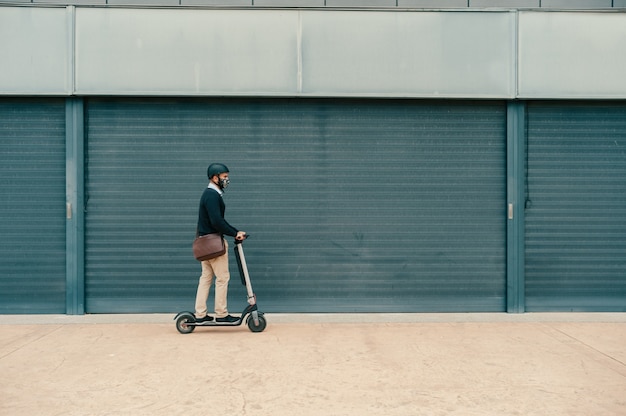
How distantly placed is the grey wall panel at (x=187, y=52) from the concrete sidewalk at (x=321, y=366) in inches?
124

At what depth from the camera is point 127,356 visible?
280 inches

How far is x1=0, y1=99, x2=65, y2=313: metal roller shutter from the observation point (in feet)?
30.8

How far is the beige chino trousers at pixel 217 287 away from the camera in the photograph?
8.18m

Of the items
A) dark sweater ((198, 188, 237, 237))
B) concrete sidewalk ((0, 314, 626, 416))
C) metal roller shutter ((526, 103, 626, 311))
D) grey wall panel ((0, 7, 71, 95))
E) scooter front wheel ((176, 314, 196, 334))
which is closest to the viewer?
concrete sidewalk ((0, 314, 626, 416))

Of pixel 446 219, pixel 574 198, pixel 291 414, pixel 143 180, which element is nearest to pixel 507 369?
pixel 291 414

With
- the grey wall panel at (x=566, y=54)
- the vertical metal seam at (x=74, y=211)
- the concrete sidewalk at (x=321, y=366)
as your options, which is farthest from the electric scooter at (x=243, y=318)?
the grey wall panel at (x=566, y=54)

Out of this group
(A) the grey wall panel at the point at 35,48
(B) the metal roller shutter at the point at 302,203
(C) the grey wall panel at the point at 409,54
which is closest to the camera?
(A) the grey wall panel at the point at 35,48

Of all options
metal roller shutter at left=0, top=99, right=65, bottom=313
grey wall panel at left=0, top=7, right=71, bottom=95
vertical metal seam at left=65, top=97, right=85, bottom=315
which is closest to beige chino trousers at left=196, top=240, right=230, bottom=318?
vertical metal seam at left=65, top=97, right=85, bottom=315

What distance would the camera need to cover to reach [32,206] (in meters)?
9.41

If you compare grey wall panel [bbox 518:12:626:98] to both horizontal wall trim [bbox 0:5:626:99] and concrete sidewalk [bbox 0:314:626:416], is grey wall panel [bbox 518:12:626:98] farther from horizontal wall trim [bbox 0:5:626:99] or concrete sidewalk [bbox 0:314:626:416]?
concrete sidewalk [bbox 0:314:626:416]

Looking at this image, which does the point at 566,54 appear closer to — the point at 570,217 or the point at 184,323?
the point at 570,217

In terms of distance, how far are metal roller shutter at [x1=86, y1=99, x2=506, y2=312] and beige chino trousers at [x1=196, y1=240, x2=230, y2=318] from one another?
45.8 inches

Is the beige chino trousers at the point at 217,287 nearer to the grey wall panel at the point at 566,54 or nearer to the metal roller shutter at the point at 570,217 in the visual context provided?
the metal roller shutter at the point at 570,217

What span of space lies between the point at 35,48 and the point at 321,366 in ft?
19.1
